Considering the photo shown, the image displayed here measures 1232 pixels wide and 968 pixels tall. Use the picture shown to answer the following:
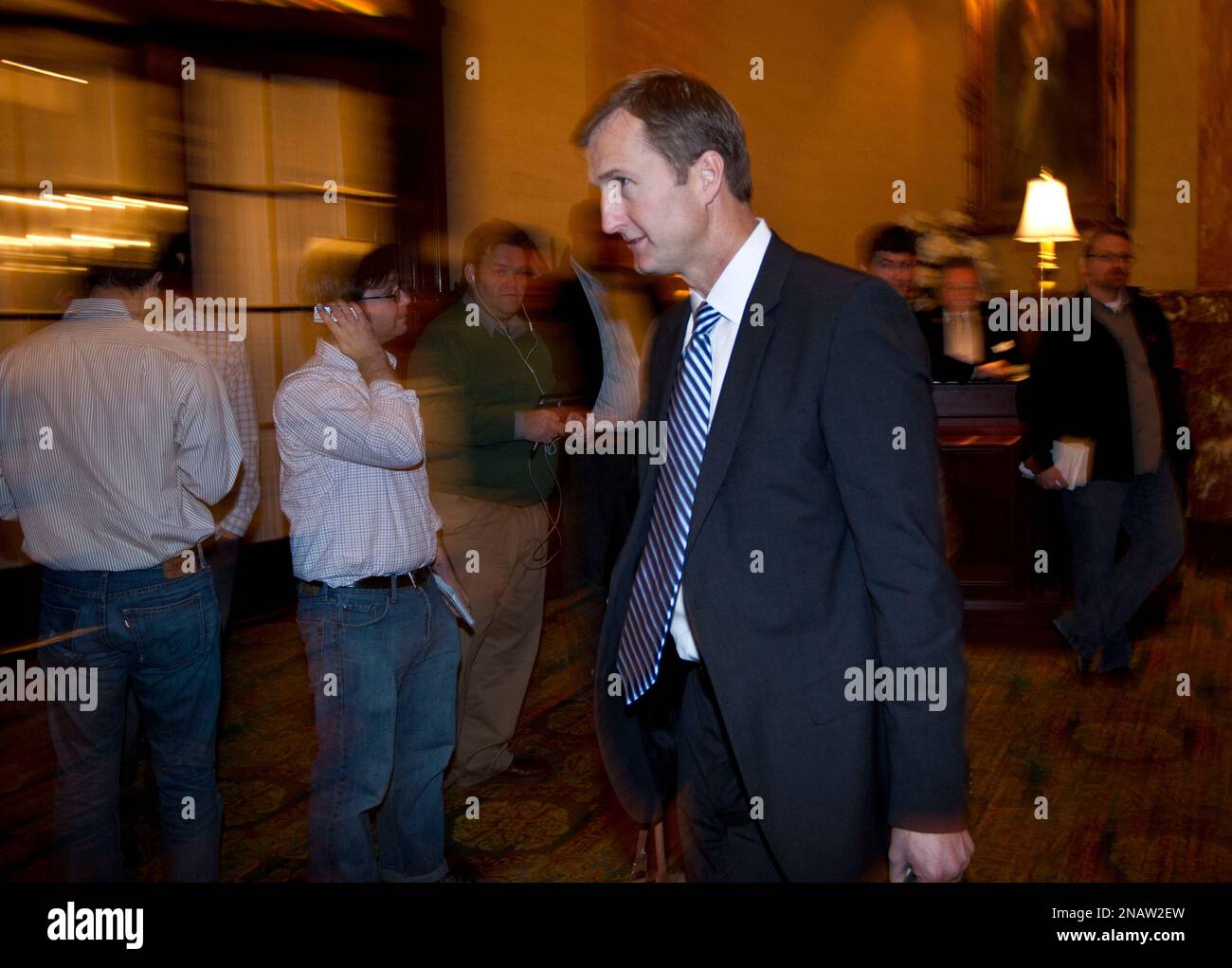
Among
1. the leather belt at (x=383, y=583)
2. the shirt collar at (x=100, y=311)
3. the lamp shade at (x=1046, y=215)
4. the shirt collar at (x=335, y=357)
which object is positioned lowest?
the leather belt at (x=383, y=583)

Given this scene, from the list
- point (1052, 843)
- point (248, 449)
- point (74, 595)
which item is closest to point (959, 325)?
point (1052, 843)

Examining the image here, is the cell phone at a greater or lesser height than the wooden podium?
greater

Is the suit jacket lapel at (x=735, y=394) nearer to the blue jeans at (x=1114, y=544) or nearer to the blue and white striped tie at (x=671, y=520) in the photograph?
the blue and white striped tie at (x=671, y=520)

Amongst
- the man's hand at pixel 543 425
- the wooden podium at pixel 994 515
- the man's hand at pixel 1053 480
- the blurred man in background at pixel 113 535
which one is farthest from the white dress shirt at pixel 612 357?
the wooden podium at pixel 994 515

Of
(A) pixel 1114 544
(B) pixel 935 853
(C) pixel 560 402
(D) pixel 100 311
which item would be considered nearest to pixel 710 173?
(B) pixel 935 853

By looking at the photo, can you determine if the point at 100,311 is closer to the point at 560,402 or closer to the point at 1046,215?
the point at 560,402

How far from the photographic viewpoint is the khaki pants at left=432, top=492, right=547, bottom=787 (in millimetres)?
3541

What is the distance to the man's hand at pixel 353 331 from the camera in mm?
2566

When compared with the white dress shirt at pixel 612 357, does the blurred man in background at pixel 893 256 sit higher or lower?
higher

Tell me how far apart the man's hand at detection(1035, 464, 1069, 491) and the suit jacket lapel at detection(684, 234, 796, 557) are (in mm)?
3262

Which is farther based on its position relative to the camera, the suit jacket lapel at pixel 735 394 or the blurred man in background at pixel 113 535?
the blurred man in background at pixel 113 535

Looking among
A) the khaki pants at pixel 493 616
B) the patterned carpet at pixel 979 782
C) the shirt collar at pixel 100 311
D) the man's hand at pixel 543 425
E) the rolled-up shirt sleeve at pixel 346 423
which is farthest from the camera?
the khaki pants at pixel 493 616

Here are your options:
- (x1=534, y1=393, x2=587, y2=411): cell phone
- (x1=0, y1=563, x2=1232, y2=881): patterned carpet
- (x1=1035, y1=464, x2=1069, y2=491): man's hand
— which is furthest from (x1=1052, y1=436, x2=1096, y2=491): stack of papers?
(x1=534, y1=393, x2=587, y2=411): cell phone

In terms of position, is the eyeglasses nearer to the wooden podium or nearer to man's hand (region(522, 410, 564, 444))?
man's hand (region(522, 410, 564, 444))
